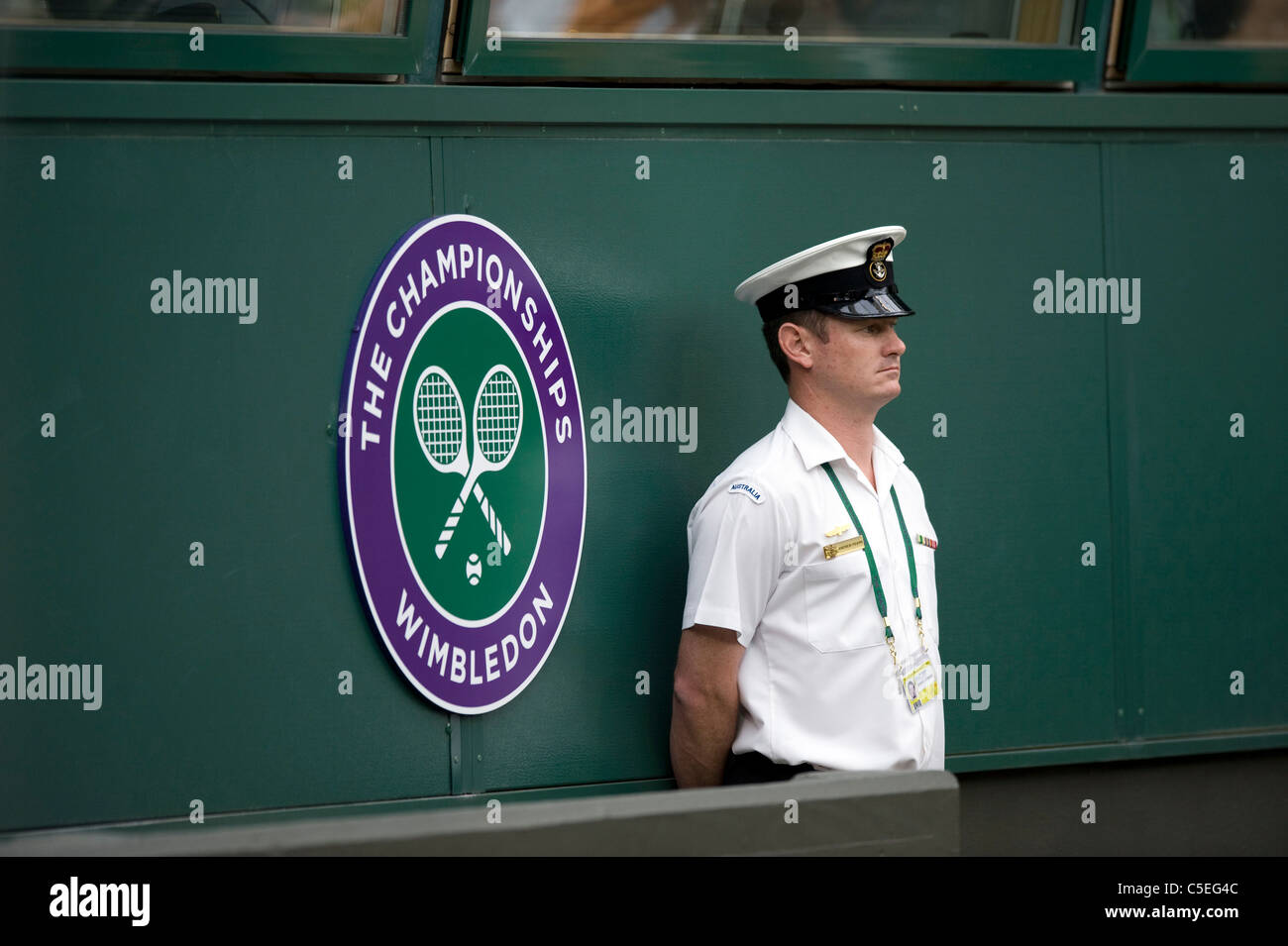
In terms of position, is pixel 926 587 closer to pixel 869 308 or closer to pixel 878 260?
pixel 869 308

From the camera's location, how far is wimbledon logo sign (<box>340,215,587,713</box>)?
3277 millimetres

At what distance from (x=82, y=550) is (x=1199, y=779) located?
3.10 metres

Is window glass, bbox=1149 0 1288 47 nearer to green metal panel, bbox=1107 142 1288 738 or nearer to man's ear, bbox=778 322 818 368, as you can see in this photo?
green metal panel, bbox=1107 142 1288 738

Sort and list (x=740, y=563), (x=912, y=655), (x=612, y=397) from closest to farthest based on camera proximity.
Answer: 1. (x=740, y=563)
2. (x=912, y=655)
3. (x=612, y=397)

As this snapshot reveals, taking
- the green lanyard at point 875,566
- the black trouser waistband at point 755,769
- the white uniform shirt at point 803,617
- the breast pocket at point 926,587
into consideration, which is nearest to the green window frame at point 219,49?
the white uniform shirt at point 803,617

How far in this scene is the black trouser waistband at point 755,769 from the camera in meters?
3.13

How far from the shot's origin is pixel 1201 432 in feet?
13.5

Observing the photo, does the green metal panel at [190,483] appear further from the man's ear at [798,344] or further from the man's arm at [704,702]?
the man's ear at [798,344]

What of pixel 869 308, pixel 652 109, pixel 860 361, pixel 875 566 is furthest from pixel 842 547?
pixel 652 109

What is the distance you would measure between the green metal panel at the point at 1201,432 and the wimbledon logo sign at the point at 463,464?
1674 mm

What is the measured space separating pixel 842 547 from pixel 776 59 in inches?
52.7
